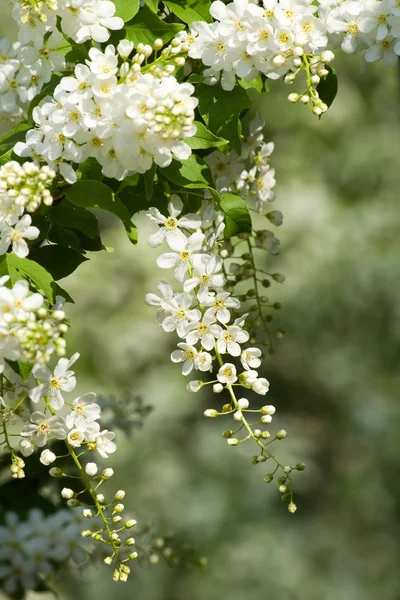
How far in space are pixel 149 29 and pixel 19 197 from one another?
0.29 meters

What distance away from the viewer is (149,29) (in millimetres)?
924

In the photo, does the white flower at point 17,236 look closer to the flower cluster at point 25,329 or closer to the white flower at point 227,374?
the flower cluster at point 25,329

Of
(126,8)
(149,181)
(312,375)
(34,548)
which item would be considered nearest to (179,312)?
(149,181)

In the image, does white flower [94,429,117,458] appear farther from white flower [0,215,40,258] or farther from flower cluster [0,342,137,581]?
white flower [0,215,40,258]

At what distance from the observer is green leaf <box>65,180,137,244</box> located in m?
0.84

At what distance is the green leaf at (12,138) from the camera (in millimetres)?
929

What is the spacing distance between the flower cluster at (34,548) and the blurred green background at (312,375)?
236 centimetres

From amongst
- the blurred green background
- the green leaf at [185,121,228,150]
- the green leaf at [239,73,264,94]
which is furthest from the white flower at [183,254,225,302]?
the blurred green background

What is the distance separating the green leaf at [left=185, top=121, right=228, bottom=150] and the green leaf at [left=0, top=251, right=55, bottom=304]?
0.22 metres

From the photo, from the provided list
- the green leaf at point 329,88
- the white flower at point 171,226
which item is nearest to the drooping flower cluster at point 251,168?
the green leaf at point 329,88

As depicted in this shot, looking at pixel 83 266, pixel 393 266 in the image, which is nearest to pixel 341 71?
pixel 393 266

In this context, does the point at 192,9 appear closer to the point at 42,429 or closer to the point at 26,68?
the point at 26,68

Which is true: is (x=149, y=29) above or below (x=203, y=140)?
above

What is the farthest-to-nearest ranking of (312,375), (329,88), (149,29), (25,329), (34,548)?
(312,375), (34,548), (329,88), (149,29), (25,329)
